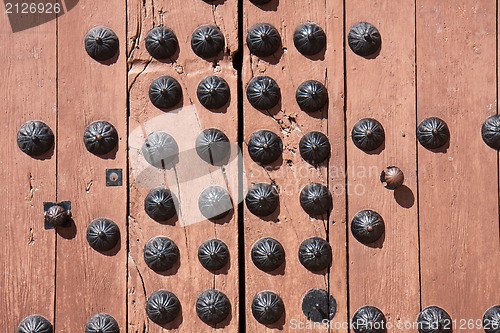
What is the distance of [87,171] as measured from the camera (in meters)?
1.33

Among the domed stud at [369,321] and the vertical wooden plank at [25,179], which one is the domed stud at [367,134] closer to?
the domed stud at [369,321]

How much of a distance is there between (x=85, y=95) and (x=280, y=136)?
0.51 metres

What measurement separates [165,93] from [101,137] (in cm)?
20

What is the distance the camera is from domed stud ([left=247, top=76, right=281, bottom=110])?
1298mm

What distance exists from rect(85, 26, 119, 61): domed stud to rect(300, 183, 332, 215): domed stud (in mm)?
609

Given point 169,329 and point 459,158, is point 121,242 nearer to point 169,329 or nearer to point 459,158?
point 169,329

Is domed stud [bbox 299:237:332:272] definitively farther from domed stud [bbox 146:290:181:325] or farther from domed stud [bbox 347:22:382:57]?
domed stud [bbox 347:22:382:57]

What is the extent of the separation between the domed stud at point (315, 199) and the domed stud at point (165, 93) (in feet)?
1.32

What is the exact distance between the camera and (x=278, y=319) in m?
1.31

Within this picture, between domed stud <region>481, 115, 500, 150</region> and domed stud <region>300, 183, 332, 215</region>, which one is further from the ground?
domed stud <region>481, 115, 500, 150</region>

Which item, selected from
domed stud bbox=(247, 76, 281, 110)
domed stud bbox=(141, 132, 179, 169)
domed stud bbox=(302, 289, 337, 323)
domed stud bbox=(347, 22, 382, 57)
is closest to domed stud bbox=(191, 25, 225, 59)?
domed stud bbox=(247, 76, 281, 110)

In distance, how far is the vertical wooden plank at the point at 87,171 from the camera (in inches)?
52.2

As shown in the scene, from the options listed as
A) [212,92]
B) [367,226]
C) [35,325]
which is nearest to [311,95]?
Answer: [212,92]

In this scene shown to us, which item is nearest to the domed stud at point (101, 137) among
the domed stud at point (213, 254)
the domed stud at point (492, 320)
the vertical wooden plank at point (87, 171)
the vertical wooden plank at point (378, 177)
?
the vertical wooden plank at point (87, 171)
